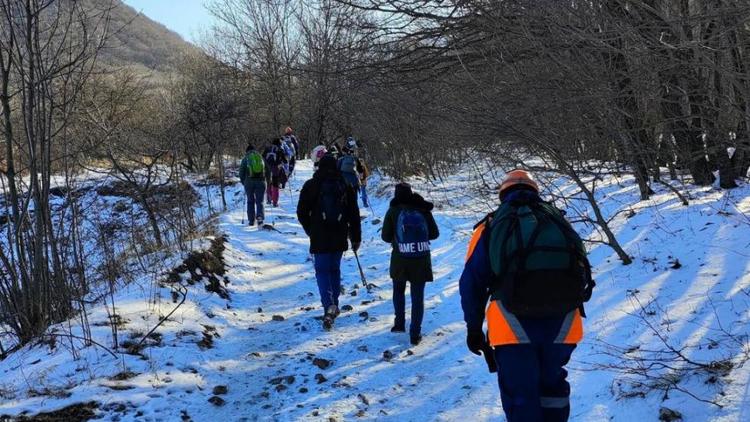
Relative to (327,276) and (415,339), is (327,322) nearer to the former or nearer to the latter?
(327,276)

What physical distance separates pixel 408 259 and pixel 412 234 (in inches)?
10.8

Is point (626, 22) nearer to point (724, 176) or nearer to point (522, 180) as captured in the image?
point (522, 180)

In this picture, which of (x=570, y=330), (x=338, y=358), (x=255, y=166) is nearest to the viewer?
(x=570, y=330)

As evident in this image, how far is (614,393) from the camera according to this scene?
3955 millimetres

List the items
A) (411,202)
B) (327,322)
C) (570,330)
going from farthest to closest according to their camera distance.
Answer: (327,322) → (411,202) → (570,330)

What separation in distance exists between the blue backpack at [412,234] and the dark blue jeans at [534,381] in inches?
112

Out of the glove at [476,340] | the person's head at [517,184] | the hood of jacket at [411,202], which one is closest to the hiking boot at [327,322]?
the hood of jacket at [411,202]

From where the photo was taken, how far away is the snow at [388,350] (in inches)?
158

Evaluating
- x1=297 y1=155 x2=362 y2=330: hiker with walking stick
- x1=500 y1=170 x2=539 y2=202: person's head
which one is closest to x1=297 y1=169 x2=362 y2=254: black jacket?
x1=297 y1=155 x2=362 y2=330: hiker with walking stick

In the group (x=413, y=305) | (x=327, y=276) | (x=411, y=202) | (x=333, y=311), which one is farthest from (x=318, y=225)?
(x=413, y=305)

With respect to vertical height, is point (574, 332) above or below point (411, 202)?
below

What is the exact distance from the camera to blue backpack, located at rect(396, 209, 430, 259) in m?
5.84

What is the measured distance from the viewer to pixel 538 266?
112 inches

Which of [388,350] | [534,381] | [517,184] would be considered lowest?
[388,350]
